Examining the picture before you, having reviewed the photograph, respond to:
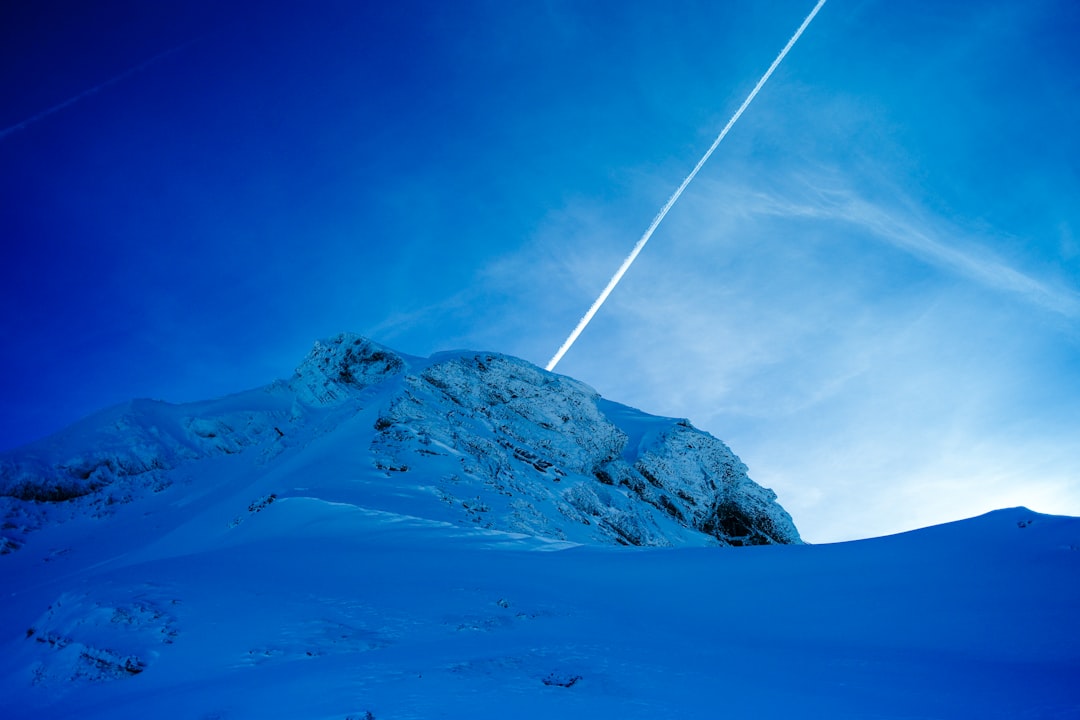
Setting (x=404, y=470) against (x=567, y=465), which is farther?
(x=567, y=465)

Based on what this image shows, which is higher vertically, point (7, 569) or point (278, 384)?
point (278, 384)

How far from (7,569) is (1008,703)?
1140 inches

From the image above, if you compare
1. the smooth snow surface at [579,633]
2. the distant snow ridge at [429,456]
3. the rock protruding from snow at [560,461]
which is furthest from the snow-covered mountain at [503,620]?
the rock protruding from snow at [560,461]

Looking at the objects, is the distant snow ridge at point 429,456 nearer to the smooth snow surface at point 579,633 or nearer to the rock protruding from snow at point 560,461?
the rock protruding from snow at point 560,461

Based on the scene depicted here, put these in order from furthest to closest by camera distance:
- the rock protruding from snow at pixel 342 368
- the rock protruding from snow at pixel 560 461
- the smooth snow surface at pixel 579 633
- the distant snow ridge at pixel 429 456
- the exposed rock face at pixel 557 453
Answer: the rock protruding from snow at pixel 342 368
the exposed rock face at pixel 557 453
the rock protruding from snow at pixel 560 461
the distant snow ridge at pixel 429 456
the smooth snow surface at pixel 579 633

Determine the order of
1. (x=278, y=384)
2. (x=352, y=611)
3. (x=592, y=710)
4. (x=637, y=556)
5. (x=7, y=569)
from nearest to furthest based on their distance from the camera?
(x=592, y=710)
(x=352, y=611)
(x=637, y=556)
(x=7, y=569)
(x=278, y=384)

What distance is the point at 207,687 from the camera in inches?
235

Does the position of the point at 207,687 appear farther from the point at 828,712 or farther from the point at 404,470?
the point at 404,470

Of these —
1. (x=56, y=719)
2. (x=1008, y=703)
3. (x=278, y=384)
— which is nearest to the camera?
(x=1008, y=703)

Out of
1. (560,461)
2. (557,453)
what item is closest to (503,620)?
(560,461)

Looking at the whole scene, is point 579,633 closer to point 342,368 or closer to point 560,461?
point 560,461

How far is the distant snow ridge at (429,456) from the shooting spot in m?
19.2

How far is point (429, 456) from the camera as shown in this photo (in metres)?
20.5

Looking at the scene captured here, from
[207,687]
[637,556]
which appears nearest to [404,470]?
[637,556]
